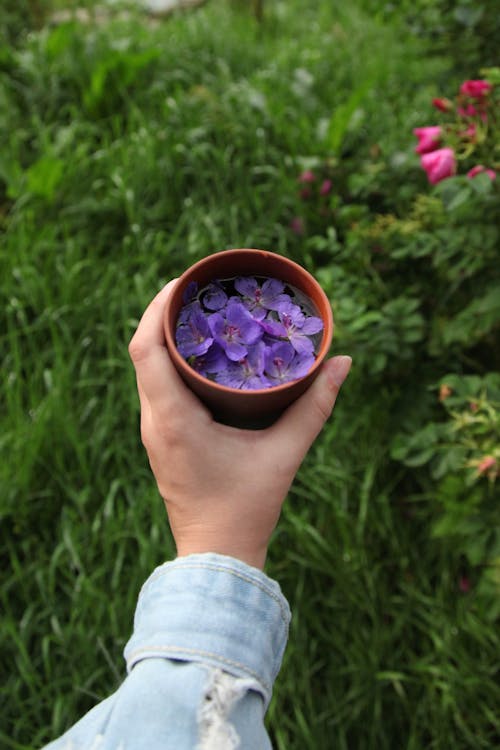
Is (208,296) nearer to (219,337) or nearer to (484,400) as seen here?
(219,337)

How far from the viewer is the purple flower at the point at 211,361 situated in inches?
30.4

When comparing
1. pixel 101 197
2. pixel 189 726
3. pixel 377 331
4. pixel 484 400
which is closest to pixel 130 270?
pixel 101 197

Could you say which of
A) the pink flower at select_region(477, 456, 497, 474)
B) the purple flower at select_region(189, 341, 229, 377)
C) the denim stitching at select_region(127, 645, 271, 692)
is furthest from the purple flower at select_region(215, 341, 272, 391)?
the pink flower at select_region(477, 456, 497, 474)

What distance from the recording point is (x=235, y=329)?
77 centimetres

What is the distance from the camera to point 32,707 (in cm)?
140

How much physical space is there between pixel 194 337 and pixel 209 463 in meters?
Answer: 0.16

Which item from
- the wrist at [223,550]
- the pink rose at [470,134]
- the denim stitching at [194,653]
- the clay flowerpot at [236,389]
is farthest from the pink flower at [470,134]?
the denim stitching at [194,653]

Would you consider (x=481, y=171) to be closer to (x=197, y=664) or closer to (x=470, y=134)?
(x=470, y=134)

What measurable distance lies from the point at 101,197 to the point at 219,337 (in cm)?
162

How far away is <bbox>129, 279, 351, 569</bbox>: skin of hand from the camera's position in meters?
0.72

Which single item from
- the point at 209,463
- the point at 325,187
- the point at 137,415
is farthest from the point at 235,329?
the point at 325,187

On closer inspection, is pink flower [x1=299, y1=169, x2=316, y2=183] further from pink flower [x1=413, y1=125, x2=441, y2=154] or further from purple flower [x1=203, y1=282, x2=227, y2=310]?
purple flower [x1=203, y1=282, x2=227, y2=310]

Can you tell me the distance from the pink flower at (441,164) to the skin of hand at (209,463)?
79cm

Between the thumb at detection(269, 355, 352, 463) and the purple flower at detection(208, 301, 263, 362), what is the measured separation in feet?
0.30
